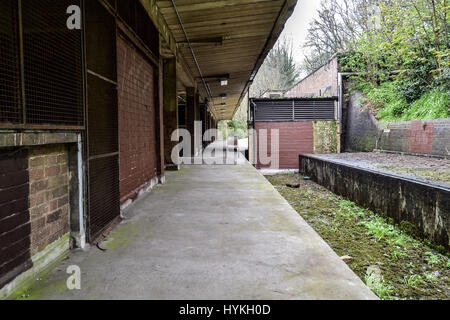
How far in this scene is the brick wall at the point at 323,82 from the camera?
13680mm

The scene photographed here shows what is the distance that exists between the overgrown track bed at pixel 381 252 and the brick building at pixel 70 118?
2.69m

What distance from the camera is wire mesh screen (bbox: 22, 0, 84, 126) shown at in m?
1.69

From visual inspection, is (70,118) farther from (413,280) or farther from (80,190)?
(413,280)

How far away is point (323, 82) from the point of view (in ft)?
50.4

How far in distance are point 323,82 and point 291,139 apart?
544 cm

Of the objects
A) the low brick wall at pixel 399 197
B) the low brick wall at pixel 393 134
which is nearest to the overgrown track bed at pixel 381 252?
the low brick wall at pixel 399 197

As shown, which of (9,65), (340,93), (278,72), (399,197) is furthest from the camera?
(278,72)

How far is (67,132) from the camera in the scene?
2.10 metres

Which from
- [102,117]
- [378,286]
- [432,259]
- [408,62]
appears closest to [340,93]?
[408,62]

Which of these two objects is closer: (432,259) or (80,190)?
(80,190)

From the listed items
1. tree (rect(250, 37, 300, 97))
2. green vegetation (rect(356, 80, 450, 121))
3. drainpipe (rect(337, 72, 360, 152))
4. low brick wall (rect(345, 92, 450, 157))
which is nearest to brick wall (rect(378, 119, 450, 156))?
low brick wall (rect(345, 92, 450, 157))
